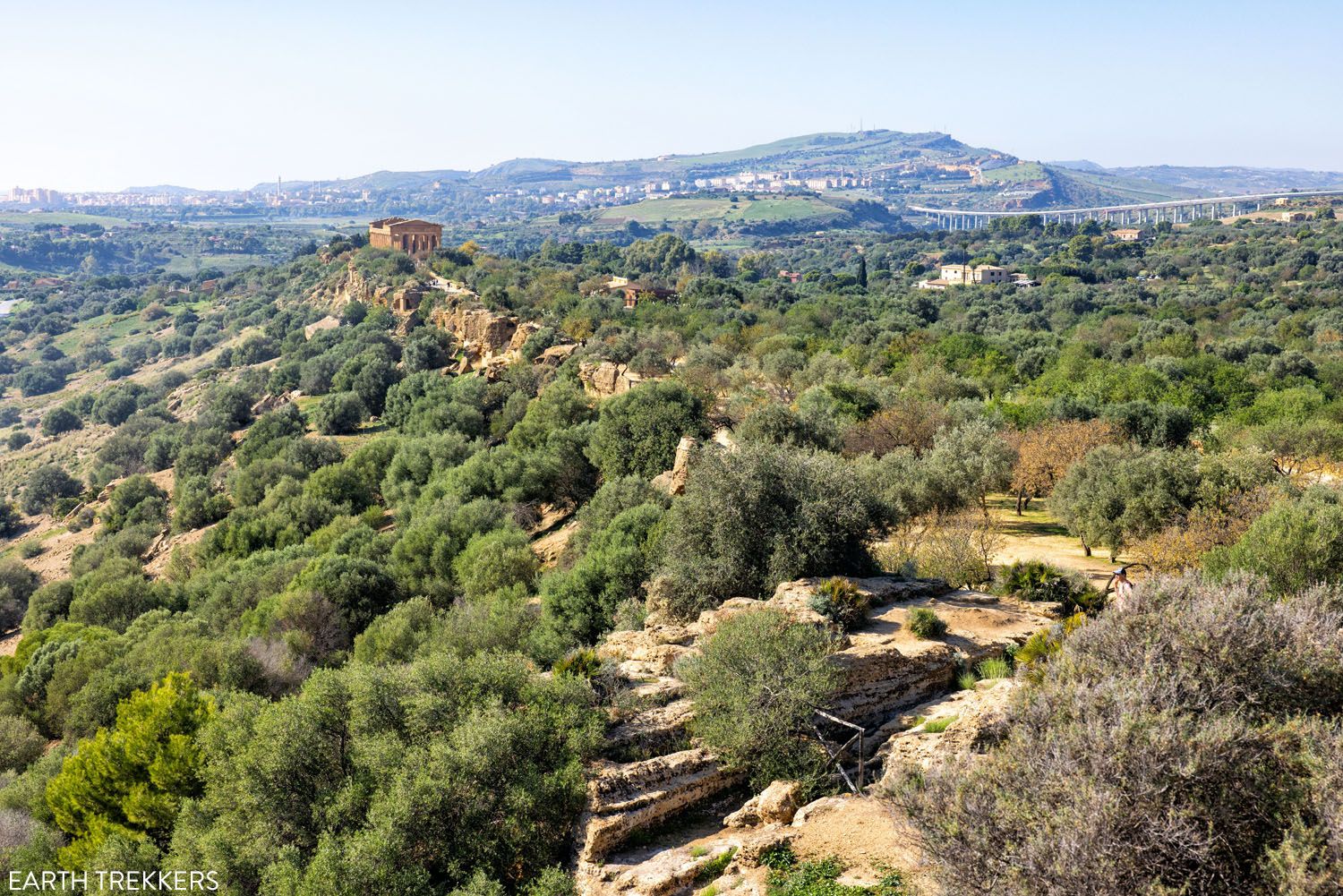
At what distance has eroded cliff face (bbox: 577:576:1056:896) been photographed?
11555 millimetres

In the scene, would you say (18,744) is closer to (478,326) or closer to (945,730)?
(945,730)

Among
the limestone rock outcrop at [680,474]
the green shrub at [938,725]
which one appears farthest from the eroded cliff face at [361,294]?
the green shrub at [938,725]

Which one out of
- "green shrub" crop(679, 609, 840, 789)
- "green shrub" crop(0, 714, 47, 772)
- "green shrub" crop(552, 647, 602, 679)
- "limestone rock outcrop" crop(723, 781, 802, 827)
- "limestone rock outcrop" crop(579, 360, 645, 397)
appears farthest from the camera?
"limestone rock outcrop" crop(579, 360, 645, 397)

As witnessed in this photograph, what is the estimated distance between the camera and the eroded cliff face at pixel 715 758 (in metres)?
11.6

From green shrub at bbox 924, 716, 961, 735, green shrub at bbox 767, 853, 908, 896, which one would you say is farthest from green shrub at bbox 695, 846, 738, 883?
green shrub at bbox 924, 716, 961, 735

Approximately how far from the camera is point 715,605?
1903cm

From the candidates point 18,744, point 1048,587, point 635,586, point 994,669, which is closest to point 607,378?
point 635,586

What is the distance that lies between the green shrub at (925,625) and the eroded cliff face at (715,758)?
217 millimetres

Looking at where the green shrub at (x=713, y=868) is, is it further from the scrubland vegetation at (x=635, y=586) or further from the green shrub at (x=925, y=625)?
the green shrub at (x=925, y=625)

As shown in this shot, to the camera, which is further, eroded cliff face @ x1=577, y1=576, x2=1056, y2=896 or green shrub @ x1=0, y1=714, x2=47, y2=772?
green shrub @ x1=0, y1=714, x2=47, y2=772

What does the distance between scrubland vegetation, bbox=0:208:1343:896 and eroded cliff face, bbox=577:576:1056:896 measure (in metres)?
0.53

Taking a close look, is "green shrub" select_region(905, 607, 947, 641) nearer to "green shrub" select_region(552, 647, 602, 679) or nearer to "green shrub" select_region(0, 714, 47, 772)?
"green shrub" select_region(552, 647, 602, 679)

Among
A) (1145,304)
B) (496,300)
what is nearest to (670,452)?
(496,300)

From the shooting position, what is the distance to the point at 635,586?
22.2 m
